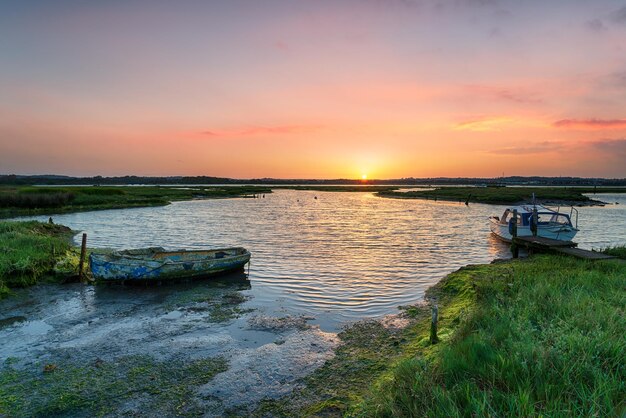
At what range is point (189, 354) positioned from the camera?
10508 millimetres


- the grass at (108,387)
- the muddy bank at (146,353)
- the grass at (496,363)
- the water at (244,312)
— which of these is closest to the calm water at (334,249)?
the water at (244,312)

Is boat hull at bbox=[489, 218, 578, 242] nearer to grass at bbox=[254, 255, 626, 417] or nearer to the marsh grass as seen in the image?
grass at bbox=[254, 255, 626, 417]

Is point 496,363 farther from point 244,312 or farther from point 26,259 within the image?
point 26,259

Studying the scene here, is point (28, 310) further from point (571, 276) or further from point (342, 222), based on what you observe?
point (342, 222)

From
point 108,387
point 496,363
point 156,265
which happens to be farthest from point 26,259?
point 496,363

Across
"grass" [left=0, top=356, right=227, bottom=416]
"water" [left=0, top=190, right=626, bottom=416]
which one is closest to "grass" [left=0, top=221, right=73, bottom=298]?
"water" [left=0, top=190, right=626, bottom=416]

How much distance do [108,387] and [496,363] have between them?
8171 millimetres

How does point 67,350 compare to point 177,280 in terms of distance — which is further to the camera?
point 177,280

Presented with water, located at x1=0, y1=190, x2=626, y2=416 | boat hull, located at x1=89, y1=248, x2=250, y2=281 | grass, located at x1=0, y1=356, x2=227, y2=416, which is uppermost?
boat hull, located at x1=89, y1=248, x2=250, y2=281

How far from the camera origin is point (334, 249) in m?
28.3

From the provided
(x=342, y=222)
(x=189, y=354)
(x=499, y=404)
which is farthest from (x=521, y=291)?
(x=342, y=222)

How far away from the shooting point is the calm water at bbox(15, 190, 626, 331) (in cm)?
1579

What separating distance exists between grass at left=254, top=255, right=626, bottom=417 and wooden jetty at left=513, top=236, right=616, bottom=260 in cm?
664

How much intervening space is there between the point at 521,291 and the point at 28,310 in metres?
17.0
